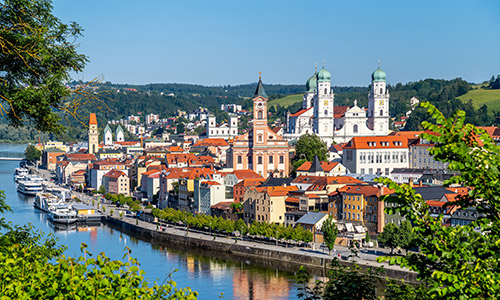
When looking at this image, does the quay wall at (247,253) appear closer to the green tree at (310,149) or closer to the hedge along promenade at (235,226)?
the hedge along promenade at (235,226)

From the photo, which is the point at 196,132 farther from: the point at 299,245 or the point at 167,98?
the point at 299,245

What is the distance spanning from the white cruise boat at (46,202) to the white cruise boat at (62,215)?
3.05 ft

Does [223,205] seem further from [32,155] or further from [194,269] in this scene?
[32,155]

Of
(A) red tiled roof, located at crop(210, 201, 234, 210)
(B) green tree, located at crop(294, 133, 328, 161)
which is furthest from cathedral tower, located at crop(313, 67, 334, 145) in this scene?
(A) red tiled roof, located at crop(210, 201, 234, 210)

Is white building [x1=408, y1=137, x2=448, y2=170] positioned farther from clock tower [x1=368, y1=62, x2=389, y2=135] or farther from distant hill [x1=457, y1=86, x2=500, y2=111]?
distant hill [x1=457, y1=86, x2=500, y2=111]

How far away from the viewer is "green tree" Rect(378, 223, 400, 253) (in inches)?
1077

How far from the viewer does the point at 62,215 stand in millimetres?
41938

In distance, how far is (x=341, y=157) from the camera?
5559 cm

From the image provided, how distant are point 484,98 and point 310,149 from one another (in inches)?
1628

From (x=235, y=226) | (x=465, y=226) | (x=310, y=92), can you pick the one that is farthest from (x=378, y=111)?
(x=465, y=226)

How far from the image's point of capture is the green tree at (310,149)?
5278 centimetres

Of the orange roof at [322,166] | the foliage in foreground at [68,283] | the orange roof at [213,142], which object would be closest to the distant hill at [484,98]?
the orange roof at [213,142]

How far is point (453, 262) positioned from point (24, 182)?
2269 inches

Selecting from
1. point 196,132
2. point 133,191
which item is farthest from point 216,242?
point 196,132
